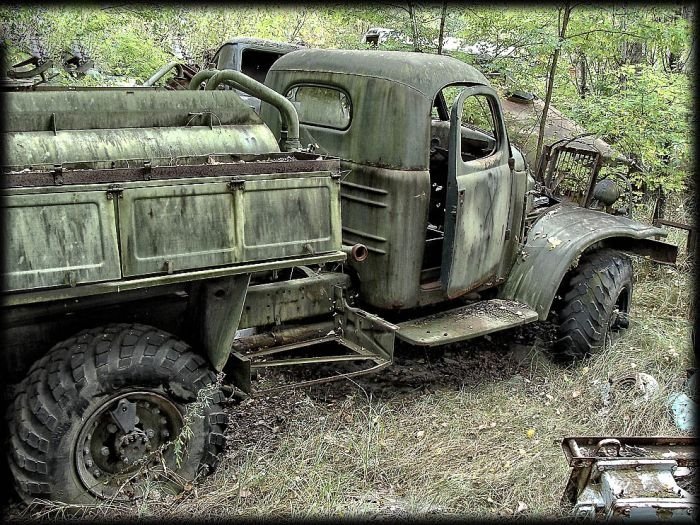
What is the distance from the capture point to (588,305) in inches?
209

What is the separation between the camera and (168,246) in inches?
128

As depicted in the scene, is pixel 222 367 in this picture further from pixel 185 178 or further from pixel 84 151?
pixel 84 151

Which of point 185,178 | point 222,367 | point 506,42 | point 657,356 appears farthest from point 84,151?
point 506,42

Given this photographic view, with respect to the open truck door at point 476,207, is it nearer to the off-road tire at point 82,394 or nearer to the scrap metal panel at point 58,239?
the off-road tire at point 82,394

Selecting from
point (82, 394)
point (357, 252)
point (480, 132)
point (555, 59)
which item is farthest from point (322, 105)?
point (555, 59)

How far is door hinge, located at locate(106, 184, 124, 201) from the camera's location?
3.05m

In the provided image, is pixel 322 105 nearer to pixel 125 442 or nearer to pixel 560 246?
pixel 560 246

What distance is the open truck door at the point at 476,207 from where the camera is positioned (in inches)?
178

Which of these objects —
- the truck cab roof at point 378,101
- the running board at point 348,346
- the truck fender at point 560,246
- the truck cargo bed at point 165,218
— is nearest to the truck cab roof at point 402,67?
the truck cab roof at point 378,101

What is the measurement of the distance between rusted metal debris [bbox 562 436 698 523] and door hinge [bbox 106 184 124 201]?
2411mm

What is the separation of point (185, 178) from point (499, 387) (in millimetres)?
2750

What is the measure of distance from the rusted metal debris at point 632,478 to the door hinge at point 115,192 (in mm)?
2411

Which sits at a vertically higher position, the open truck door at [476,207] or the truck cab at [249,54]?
the truck cab at [249,54]

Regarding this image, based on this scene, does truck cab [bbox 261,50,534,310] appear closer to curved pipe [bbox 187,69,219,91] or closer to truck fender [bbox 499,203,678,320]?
truck fender [bbox 499,203,678,320]
